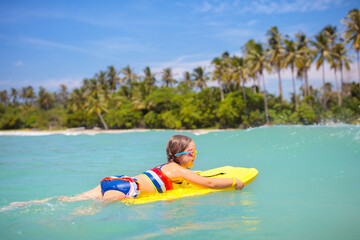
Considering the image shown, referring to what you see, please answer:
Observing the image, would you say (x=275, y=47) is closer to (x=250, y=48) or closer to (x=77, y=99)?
(x=250, y=48)

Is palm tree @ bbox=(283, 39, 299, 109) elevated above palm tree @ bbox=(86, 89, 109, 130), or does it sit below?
above

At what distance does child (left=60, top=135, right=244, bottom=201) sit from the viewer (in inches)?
136

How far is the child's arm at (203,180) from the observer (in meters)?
3.60

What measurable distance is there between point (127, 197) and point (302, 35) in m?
35.1

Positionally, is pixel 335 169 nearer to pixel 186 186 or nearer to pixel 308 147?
pixel 308 147

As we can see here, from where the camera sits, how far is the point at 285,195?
399 cm

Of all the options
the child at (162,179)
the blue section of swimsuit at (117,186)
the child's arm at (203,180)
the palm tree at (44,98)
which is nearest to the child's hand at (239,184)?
the child's arm at (203,180)

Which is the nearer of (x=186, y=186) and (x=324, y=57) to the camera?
(x=186, y=186)

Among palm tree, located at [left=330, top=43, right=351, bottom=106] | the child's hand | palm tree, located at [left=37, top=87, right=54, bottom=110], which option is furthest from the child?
→ palm tree, located at [left=37, top=87, right=54, bottom=110]

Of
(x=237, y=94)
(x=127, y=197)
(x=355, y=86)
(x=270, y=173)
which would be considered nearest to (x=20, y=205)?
(x=127, y=197)

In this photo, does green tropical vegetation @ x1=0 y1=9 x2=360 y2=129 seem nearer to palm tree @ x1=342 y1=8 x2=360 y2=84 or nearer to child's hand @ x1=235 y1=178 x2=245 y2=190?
palm tree @ x1=342 y1=8 x2=360 y2=84

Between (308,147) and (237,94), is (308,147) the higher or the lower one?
the lower one

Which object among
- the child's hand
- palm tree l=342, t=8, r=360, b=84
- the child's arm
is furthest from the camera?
palm tree l=342, t=8, r=360, b=84

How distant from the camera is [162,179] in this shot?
365cm
